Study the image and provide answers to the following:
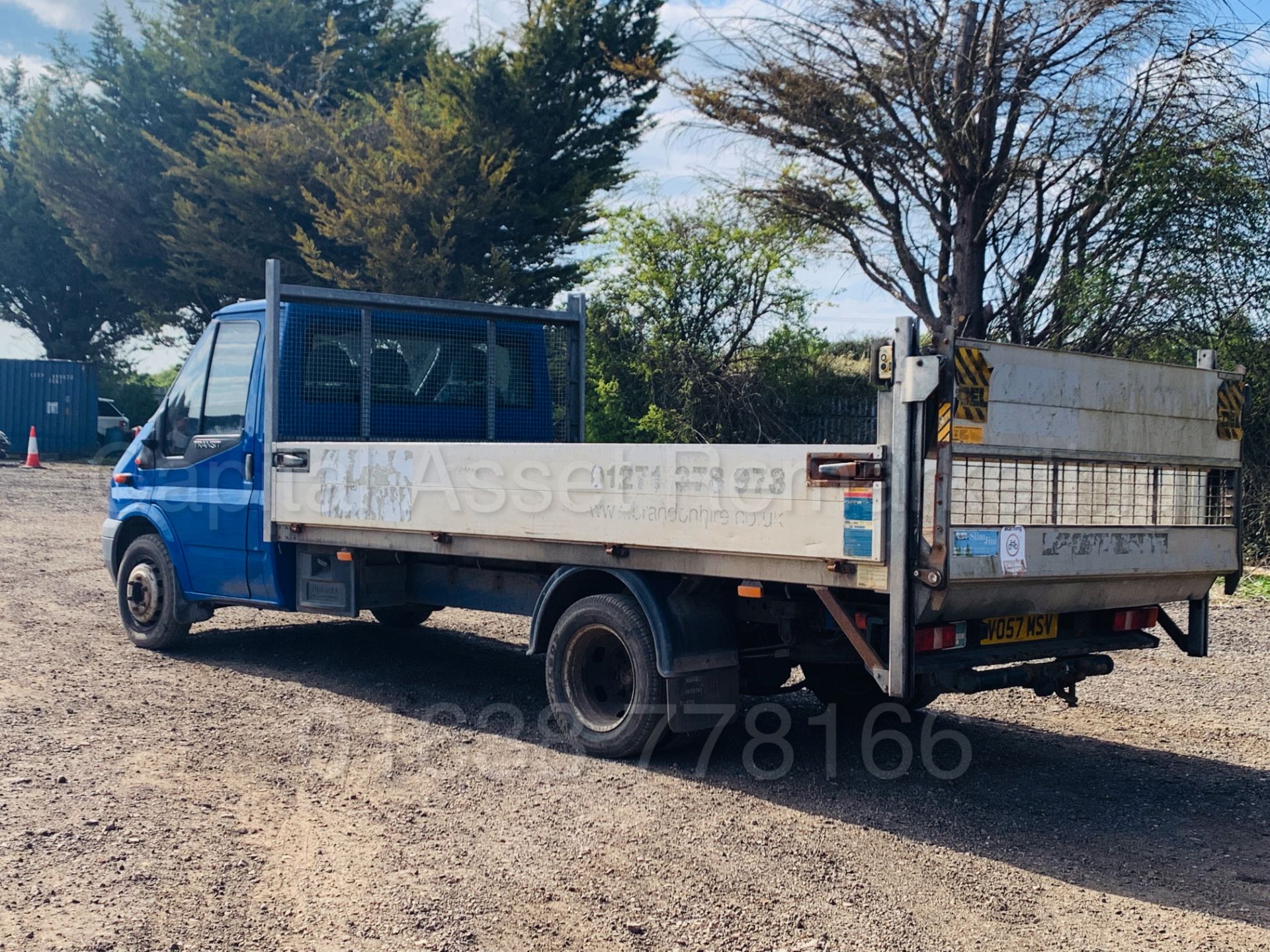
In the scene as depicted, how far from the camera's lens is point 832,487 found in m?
5.11

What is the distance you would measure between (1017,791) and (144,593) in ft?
20.5

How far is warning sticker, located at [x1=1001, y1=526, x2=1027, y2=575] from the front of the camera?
514 cm

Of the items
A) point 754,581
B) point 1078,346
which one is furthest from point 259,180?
point 754,581

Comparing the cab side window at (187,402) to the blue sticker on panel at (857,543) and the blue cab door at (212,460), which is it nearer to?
the blue cab door at (212,460)

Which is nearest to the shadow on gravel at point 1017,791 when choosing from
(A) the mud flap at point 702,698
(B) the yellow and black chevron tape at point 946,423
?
(A) the mud flap at point 702,698

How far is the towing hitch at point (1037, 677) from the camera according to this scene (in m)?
5.38

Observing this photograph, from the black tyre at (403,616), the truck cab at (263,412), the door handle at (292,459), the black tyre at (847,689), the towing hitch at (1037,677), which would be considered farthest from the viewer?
the black tyre at (403,616)

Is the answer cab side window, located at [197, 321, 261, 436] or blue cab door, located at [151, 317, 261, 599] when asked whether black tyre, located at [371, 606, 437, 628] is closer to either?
blue cab door, located at [151, 317, 261, 599]

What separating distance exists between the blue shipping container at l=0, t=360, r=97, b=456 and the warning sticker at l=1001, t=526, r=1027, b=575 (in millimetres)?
32173

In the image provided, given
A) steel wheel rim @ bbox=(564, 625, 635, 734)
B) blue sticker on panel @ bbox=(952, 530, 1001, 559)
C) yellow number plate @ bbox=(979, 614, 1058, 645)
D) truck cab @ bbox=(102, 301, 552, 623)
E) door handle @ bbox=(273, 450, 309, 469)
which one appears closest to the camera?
blue sticker on panel @ bbox=(952, 530, 1001, 559)

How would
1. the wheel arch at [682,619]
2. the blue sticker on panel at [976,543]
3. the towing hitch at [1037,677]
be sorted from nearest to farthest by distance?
the blue sticker on panel at [976,543] → the towing hitch at [1037,677] → the wheel arch at [682,619]

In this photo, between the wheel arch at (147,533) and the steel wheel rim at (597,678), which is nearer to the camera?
the steel wheel rim at (597,678)

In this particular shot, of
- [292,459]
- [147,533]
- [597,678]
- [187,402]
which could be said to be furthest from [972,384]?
[147,533]

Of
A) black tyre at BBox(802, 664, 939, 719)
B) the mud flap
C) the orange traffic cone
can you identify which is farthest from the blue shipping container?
the mud flap
